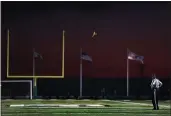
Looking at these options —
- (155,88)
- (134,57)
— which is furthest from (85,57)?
(155,88)

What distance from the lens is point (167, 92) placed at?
2558cm

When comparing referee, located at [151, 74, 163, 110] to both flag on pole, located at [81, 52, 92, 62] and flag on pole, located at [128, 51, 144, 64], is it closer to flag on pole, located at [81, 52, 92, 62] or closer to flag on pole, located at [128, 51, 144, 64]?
flag on pole, located at [128, 51, 144, 64]

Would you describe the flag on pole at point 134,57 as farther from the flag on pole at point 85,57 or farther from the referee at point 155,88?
the referee at point 155,88

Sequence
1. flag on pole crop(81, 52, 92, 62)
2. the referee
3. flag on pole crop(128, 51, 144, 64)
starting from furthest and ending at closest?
flag on pole crop(81, 52, 92, 62) < flag on pole crop(128, 51, 144, 64) < the referee

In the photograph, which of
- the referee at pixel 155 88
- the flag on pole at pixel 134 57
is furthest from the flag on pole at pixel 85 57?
the referee at pixel 155 88

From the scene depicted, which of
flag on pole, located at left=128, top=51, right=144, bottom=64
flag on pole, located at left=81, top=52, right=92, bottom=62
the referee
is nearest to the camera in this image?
the referee

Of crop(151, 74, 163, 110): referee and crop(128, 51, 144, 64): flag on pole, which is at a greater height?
crop(128, 51, 144, 64): flag on pole

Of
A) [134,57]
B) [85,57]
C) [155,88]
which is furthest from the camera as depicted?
[85,57]

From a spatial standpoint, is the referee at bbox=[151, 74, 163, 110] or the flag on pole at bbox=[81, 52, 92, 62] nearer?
the referee at bbox=[151, 74, 163, 110]

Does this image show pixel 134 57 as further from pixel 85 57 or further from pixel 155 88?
pixel 155 88

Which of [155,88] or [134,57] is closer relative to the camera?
[155,88]

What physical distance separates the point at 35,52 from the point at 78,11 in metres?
3.24

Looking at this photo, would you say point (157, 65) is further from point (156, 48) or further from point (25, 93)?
point (25, 93)

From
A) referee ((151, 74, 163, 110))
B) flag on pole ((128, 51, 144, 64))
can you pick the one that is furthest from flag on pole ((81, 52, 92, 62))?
referee ((151, 74, 163, 110))
